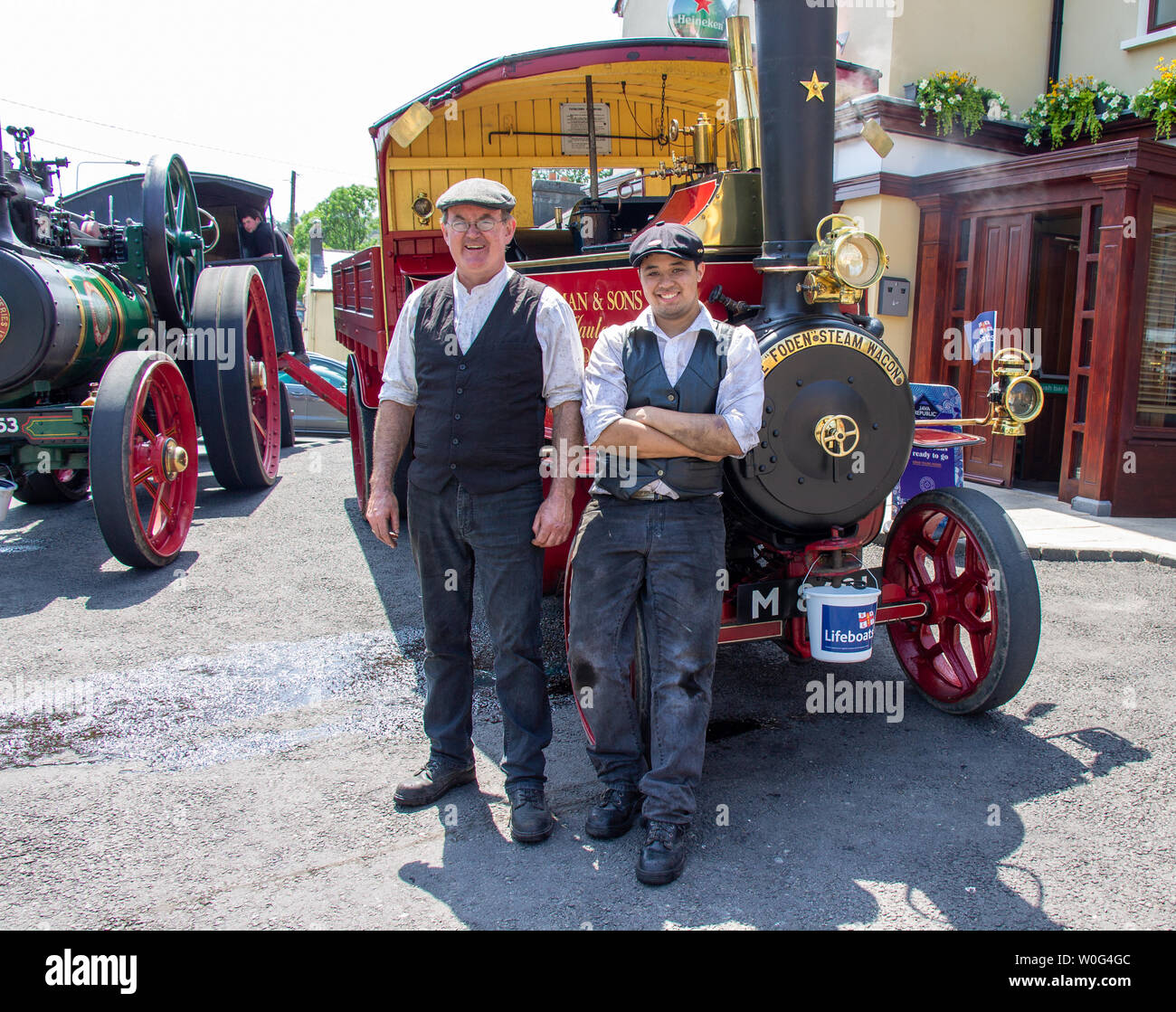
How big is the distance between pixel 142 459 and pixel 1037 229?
7.67 metres

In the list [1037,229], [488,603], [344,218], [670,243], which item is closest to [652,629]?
[488,603]

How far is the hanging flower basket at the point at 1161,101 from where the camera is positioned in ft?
25.6

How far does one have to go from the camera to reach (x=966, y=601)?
347 cm

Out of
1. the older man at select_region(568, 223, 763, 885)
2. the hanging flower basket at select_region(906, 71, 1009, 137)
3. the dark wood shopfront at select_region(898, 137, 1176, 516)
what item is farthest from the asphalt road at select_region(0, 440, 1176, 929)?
the hanging flower basket at select_region(906, 71, 1009, 137)

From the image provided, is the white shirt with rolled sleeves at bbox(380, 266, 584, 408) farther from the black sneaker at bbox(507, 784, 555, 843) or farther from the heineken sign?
the heineken sign

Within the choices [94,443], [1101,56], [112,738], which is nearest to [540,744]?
[112,738]

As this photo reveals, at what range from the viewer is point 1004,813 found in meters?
2.80

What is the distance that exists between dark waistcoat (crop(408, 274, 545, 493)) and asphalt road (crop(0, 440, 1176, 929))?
108 centimetres

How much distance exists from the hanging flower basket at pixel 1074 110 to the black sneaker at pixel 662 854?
8.57m

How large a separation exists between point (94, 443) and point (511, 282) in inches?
125

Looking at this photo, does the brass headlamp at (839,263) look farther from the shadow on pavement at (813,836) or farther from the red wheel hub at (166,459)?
the red wheel hub at (166,459)
